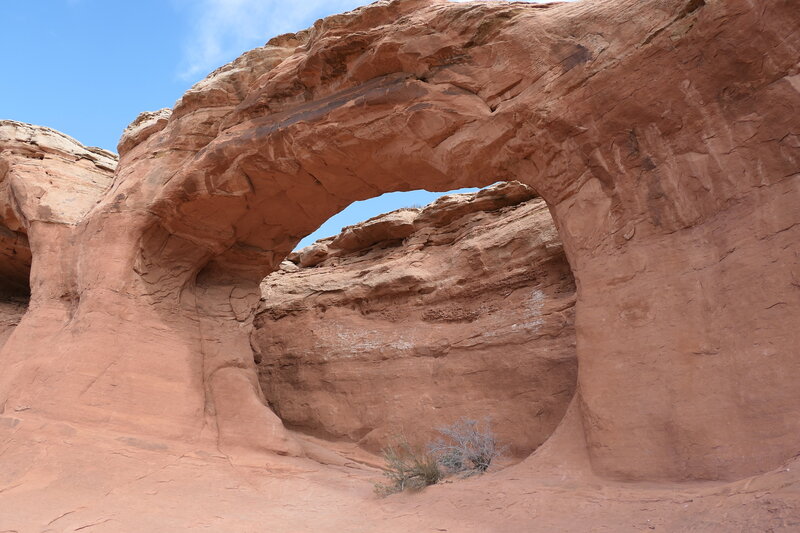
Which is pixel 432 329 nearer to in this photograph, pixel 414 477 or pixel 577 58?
pixel 414 477

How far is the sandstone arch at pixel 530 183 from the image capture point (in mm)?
4301

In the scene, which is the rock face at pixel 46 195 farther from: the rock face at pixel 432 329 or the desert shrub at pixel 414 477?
the desert shrub at pixel 414 477

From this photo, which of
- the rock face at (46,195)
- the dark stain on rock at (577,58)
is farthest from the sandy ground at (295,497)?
the dark stain on rock at (577,58)

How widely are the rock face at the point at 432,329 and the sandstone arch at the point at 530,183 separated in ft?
4.64

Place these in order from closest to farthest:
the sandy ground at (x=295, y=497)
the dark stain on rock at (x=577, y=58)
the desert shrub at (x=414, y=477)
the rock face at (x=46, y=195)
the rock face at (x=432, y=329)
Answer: the sandy ground at (x=295, y=497), the dark stain on rock at (x=577, y=58), the desert shrub at (x=414, y=477), the rock face at (x=432, y=329), the rock face at (x=46, y=195)

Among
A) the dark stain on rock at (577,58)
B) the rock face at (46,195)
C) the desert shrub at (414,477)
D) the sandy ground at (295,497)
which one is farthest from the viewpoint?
the rock face at (46,195)

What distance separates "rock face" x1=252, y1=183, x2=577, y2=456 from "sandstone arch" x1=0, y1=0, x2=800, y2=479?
1.42m

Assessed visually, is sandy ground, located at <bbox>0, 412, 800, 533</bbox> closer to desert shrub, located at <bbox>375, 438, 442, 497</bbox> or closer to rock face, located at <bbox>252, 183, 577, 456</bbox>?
desert shrub, located at <bbox>375, 438, 442, 497</bbox>

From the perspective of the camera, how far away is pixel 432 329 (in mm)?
9180

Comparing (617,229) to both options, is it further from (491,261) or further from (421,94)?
(491,261)

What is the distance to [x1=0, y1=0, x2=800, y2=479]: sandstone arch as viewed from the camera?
4301 mm

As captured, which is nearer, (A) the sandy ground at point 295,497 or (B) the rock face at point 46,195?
(A) the sandy ground at point 295,497

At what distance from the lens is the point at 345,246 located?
465 inches

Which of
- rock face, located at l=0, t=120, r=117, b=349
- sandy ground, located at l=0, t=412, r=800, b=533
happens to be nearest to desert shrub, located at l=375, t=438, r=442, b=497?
sandy ground, located at l=0, t=412, r=800, b=533
